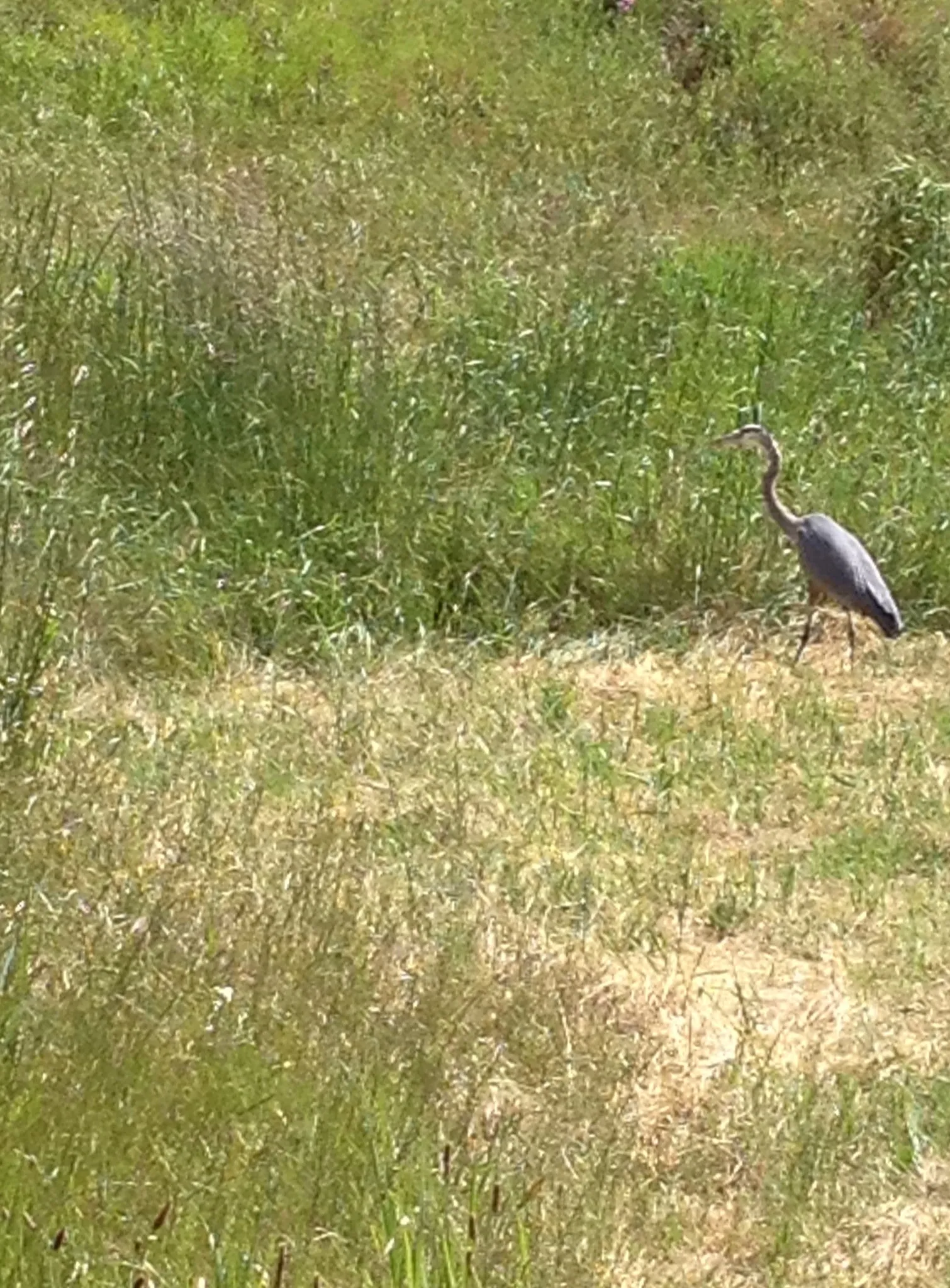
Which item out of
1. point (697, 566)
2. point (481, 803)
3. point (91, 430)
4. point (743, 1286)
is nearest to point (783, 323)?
point (697, 566)

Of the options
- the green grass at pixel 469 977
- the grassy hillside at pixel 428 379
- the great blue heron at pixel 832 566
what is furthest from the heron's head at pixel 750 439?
the green grass at pixel 469 977

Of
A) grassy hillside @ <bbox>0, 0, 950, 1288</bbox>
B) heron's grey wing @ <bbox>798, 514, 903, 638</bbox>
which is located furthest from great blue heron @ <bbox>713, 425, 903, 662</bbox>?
grassy hillside @ <bbox>0, 0, 950, 1288</bbox>

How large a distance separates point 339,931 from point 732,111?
10513 mm

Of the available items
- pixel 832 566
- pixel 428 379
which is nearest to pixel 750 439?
pixel 832 566

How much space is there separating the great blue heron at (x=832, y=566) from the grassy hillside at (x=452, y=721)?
23 cm

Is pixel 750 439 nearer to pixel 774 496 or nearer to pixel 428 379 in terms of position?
pixel 774 496

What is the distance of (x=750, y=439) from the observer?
7.40 m

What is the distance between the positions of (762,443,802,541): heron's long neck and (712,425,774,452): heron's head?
0.7 inches

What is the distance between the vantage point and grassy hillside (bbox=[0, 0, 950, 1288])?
3.53 m

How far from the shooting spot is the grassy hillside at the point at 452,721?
139 inches

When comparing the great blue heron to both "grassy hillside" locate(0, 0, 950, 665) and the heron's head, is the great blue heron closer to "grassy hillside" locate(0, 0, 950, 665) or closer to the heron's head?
the heron's head

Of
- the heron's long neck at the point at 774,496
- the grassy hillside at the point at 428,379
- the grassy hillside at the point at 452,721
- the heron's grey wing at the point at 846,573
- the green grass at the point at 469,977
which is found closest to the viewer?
the green grass at the point at 469,977

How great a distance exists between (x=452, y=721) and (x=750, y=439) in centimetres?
187

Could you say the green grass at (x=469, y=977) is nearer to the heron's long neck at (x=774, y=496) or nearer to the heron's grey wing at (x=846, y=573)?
the heron's grey wing at (x=846, y=573)
